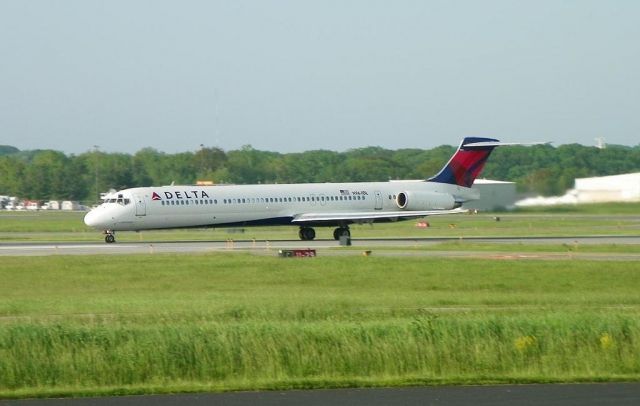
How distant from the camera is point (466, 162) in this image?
6562 centimetres

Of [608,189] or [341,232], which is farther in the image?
[608,189]

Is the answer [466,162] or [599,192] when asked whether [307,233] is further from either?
[599,192]

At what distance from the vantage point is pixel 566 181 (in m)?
69.7

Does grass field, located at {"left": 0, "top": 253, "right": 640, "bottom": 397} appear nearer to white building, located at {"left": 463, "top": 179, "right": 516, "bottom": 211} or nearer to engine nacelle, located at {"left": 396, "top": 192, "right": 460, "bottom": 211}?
engine nacelle, located at {"left": 396, "top": 192, "right": 460, "bottom": 211}

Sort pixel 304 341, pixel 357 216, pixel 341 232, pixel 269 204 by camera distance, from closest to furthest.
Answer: pixel 304 341, pixel 269 204, pixel 357 216, pixel 341 232

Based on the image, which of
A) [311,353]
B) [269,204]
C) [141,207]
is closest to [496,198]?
[269,204]

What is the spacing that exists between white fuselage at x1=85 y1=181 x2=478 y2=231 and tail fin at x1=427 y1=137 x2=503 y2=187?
0.55m

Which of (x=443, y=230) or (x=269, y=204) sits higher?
(x=269, y=204)

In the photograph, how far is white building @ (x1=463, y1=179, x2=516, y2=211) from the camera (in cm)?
6806

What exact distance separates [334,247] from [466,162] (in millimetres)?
16041

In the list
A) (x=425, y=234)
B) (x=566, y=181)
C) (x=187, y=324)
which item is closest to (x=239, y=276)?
(x=187, y=324)

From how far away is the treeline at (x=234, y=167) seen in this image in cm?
13062

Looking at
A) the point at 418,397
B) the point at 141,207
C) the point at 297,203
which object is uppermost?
the point at 141,207

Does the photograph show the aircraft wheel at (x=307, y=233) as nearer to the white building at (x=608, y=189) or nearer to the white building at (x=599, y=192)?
the white building at (x=599, y=192)
